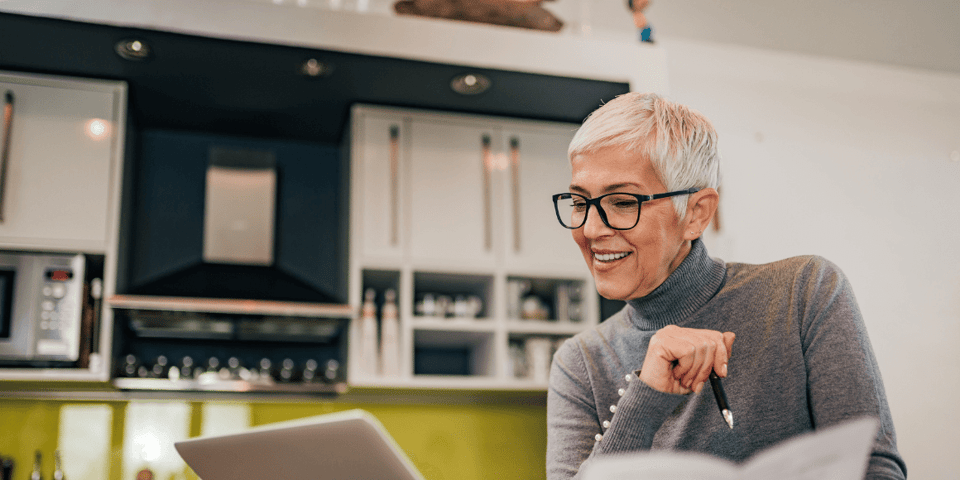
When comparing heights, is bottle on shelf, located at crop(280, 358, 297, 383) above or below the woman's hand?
below

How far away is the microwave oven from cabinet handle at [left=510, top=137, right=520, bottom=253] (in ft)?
5.26

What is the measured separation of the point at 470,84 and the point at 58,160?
1.53 metres

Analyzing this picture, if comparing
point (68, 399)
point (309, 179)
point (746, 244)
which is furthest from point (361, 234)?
point (746, 244)

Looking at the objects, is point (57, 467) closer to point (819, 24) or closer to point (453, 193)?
point (453, 193)

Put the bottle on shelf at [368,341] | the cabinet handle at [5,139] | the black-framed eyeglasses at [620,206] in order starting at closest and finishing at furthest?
the black-framed eyeglasses at [620,206], the cabinet handle at [5,139], the bottle on shelf at [368,341]

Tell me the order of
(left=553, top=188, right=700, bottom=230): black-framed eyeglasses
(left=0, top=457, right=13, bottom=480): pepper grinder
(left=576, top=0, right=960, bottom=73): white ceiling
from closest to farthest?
(left=553, top=188, right=700, bottom=230): black-framed eyeglasses
(left=0, top=457, right=13, bottom=480): pepper grinder
(left=576, top=0, right=960, bottom=73): white ceiling

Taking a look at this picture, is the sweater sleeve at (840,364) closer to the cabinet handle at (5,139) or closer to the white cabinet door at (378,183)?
the white cabinet door at (378,183)

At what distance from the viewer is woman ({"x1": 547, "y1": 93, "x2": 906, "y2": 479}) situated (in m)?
1.12

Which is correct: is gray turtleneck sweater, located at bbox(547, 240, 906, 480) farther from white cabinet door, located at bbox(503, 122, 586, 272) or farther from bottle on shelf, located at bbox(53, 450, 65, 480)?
bottle on shelf, located at bbox(53, 450, 65, 480)

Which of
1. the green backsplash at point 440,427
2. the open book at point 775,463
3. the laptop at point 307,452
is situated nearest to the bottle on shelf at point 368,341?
the green backsplash at point 440,427

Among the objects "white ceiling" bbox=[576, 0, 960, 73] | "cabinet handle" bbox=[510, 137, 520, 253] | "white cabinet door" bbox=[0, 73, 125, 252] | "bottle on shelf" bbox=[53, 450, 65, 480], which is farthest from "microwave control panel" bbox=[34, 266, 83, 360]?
"white ceiling" bbox=[576, 0, 960, 73]

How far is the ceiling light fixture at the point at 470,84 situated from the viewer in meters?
2.94

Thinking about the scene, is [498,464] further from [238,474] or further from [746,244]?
[238,474]

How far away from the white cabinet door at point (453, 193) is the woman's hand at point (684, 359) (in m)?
2.04
